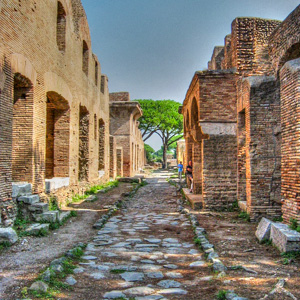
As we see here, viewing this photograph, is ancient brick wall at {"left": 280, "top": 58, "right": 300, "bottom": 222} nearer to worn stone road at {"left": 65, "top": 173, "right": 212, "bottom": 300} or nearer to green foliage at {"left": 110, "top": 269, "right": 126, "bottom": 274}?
worn stone road at {"left": 65, "top": 173, "right": 212, "bottom": 300}

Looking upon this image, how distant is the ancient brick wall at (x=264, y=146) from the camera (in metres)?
7.91

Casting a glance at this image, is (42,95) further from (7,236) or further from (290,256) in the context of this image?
(290,256)

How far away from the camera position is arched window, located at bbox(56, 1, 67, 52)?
10.7m

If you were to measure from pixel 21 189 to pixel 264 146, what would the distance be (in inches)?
227

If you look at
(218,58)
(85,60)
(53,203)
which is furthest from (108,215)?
(85,60)

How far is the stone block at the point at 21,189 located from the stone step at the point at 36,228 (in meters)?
0.86

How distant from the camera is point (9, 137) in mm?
7027

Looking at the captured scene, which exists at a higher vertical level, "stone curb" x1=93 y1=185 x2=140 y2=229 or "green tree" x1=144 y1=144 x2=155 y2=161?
"green tree" x1=144 y1=144 x2=155 y2=161

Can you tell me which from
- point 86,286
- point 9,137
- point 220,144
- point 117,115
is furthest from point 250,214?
point 117,115

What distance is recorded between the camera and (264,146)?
26.1ft

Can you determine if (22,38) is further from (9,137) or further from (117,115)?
(117,115)

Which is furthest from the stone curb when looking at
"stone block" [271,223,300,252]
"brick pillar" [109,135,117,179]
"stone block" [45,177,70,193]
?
"brick pillar" [109,135,117,179]

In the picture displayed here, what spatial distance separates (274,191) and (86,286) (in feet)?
17.6

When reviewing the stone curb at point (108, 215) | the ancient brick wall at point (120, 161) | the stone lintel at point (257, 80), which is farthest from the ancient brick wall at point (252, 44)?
the ancient brick wall at point (120, 161)
